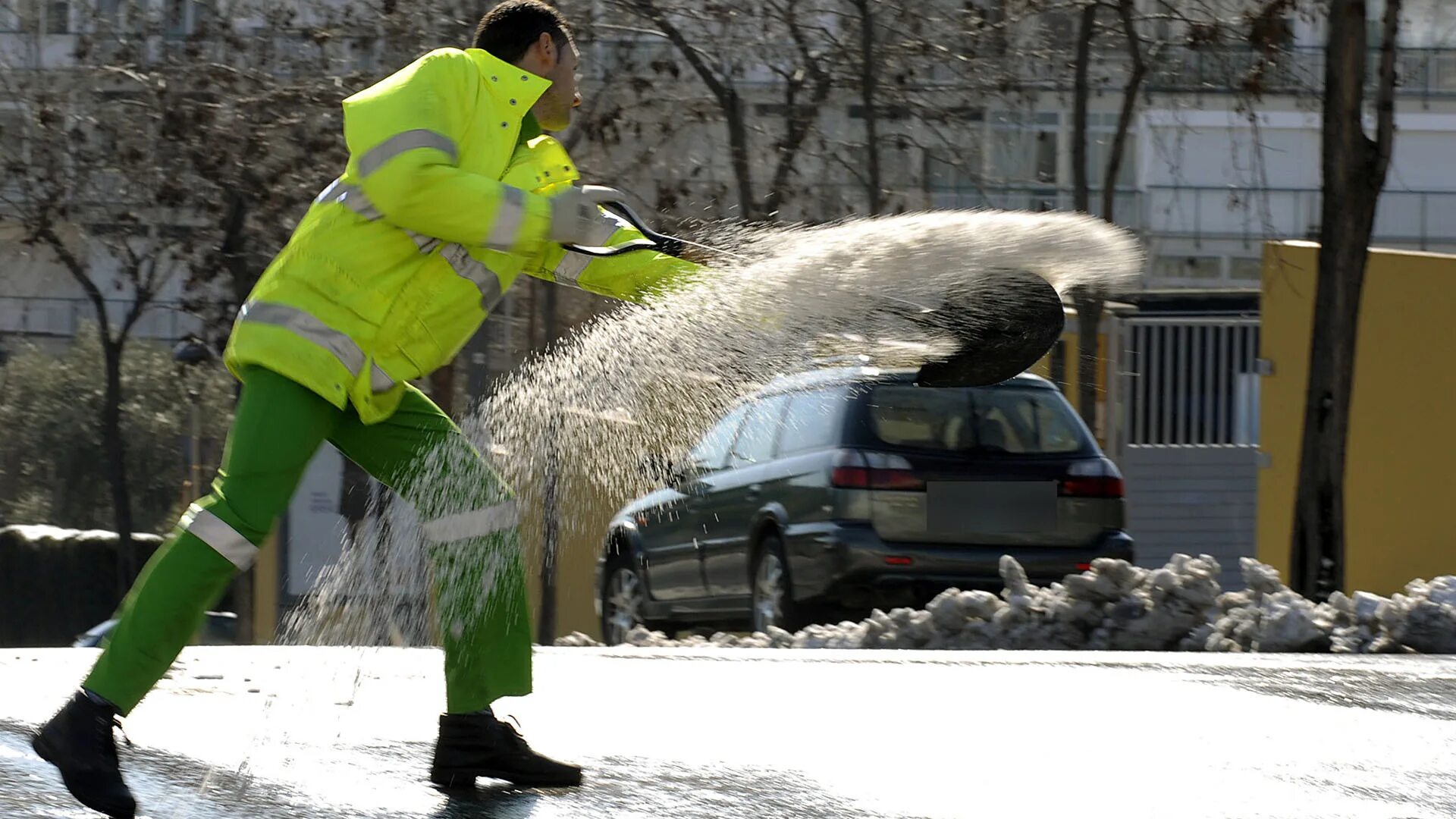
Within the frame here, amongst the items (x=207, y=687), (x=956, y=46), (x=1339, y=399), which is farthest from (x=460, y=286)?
(x=956, y=46)

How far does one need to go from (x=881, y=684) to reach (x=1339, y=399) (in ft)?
15.1

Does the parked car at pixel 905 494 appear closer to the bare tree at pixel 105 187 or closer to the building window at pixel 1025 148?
the building window at pixel 1025 148

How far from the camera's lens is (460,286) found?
13.9 feet

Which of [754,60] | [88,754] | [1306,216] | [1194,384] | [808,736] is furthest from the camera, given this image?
[1306,216]

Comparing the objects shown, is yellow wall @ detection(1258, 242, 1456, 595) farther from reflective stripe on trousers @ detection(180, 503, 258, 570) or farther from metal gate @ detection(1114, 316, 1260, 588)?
reflective stripe on trousers @ detection(180, 503, 258, 570)

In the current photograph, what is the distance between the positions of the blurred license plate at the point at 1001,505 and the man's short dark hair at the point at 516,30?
603cm

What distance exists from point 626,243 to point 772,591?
6.35 metres

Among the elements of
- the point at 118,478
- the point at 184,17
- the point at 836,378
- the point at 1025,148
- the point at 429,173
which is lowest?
the point at 118,478

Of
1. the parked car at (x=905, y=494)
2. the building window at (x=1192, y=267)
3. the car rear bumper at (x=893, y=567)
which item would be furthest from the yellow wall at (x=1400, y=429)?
the building window at (x=1192, y=267)

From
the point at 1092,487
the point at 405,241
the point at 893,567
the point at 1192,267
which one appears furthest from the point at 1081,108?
the point at 1192,267

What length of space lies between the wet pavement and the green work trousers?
0.30m

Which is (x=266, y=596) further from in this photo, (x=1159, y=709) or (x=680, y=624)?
(x=1159, y=709)

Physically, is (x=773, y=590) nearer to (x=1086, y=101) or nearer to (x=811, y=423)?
(x=811, y=423)

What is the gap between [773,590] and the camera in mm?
10664
